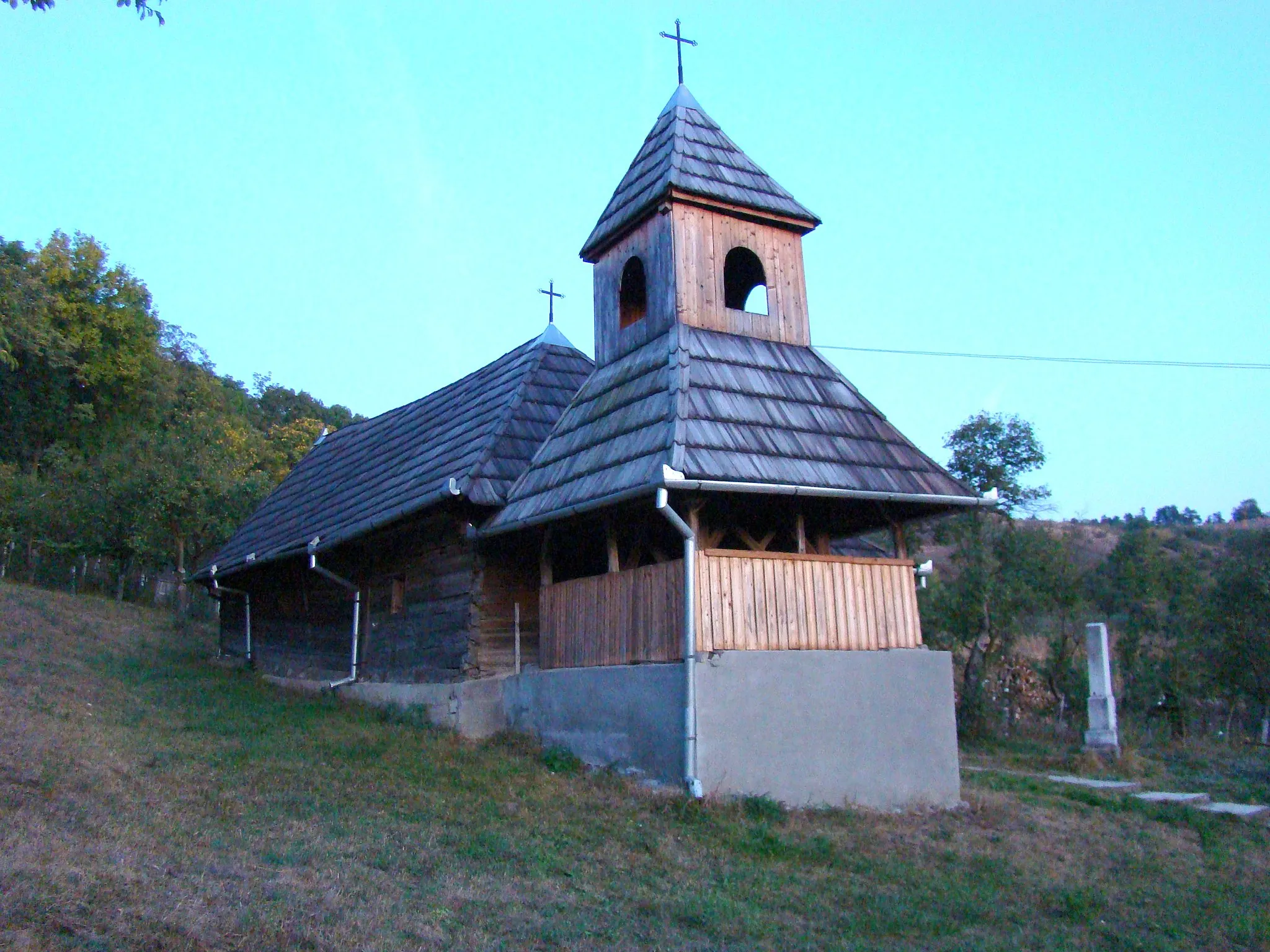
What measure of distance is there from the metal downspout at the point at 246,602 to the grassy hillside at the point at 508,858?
8401 millimetres

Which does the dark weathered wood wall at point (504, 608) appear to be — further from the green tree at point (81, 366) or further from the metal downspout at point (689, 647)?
the green tree at point (81, 366)

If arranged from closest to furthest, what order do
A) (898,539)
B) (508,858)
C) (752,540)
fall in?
Answer: (508,858) < (752,540) < (898,539)

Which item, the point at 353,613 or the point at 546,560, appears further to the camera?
the point at 353,613

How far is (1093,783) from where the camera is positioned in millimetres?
12266

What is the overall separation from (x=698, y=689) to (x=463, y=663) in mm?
4076

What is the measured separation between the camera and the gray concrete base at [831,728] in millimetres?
8852

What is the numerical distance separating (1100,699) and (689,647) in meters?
9.35

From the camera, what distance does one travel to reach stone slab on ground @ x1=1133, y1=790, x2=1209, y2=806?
11047mm

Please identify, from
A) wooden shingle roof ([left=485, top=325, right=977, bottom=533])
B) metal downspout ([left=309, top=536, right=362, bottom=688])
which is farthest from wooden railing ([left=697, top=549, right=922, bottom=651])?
metal downspout ([left=309, top=536, right=362, bottom=688])

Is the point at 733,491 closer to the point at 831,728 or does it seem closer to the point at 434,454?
the point at 831,728

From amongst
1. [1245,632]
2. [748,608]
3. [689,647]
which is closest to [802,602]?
[748,608]

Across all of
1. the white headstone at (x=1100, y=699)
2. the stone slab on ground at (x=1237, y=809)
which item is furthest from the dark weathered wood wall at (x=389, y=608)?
the white headstone at (x=1100, y=699)

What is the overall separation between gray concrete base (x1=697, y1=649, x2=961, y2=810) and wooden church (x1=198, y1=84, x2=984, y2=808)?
23mm

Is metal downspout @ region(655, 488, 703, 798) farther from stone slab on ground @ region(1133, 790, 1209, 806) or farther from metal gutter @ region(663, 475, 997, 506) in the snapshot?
stone slab on ground @ region(1133, 790, 1209, 806)
